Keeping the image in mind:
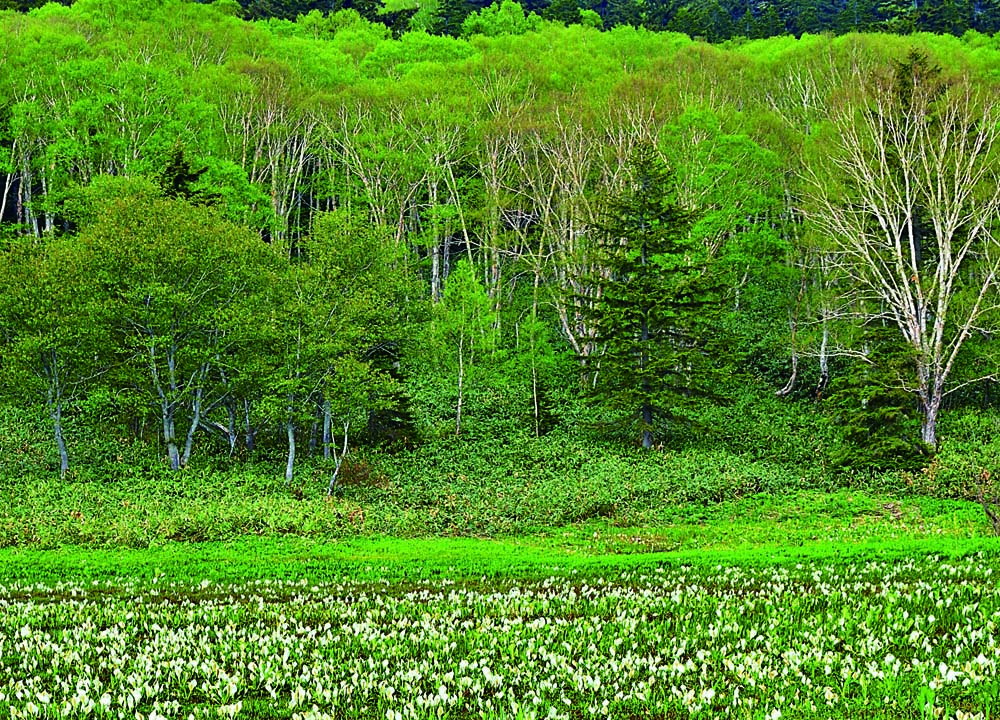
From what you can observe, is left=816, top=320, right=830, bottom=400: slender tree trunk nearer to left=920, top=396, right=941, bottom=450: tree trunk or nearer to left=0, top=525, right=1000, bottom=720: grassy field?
left=920, top=396, right=941, bottom=450: tree trunk

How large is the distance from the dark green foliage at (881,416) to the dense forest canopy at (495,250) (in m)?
0.13

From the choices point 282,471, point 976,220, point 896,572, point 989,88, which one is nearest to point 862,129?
point 976,220

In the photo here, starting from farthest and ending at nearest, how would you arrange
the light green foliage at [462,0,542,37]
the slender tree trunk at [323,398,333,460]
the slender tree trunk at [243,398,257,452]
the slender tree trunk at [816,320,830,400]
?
1. the light green foliage at [462,0,542,37]
2. the slender tree trunk at [816,320,830,400]
3. the slender tree trunk at [243,398,257,452]
4. the slender tree trunk at [323,398,333,460]

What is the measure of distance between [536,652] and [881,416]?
1082 inches

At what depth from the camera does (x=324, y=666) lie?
843 cm

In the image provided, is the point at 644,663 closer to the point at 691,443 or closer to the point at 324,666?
the point at 324,666

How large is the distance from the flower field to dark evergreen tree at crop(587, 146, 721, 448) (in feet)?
70.3

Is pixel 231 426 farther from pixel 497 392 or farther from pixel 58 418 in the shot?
pixel 497 392

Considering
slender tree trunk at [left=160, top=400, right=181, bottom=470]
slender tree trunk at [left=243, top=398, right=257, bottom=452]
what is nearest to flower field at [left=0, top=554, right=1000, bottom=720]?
slender tree trunk at [left=160, top=400, right=181, bottom=470]

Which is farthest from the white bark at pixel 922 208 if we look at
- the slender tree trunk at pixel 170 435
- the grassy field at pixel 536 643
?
the slender tree trunk at pixel 170 435

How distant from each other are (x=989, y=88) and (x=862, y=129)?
11.4 m

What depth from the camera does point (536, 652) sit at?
8984 mm

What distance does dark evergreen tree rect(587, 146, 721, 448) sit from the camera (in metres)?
35.2

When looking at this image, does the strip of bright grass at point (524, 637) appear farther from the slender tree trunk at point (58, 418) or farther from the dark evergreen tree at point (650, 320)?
the dark evergreen tree at point (650, 320)
